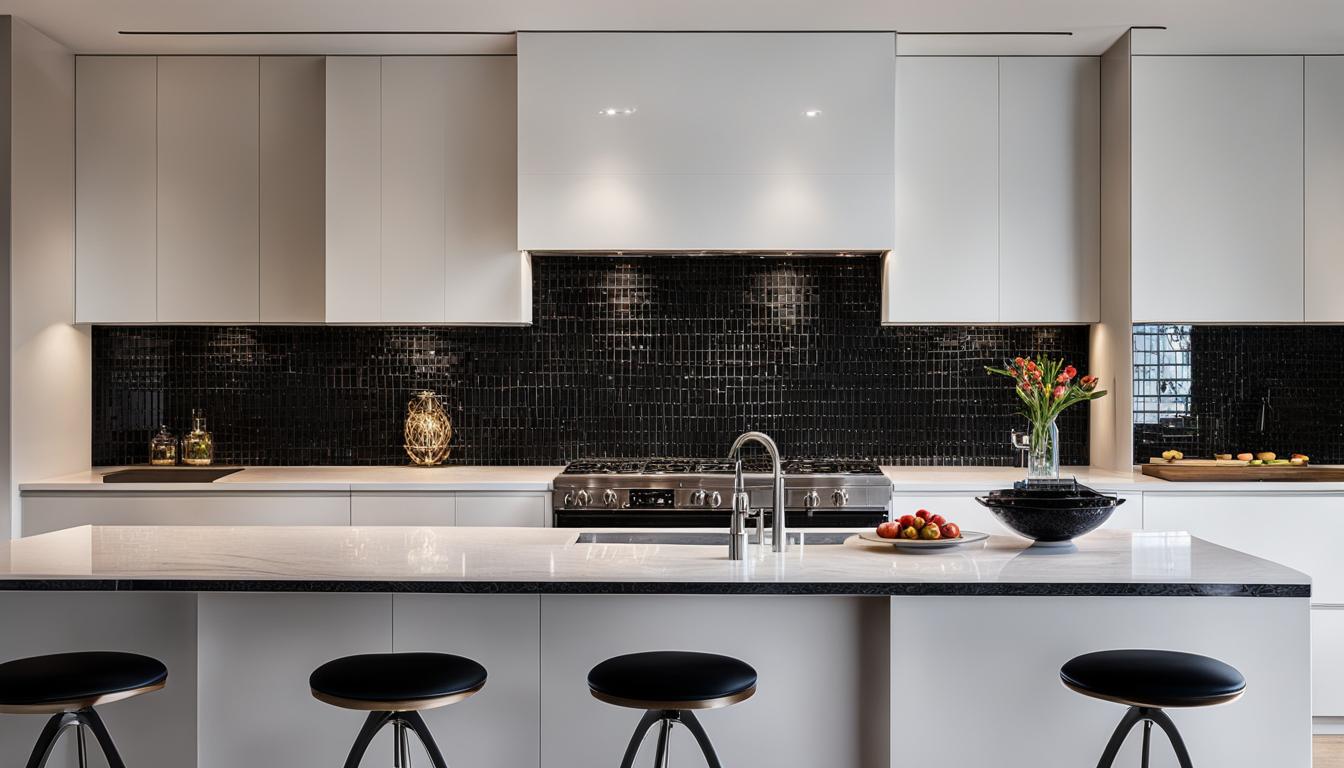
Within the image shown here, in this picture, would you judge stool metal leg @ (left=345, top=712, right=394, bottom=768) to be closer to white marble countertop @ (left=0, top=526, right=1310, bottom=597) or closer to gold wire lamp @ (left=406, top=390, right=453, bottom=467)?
white marble countertop @ (left=0, top=526, right=1310, bottom=597)

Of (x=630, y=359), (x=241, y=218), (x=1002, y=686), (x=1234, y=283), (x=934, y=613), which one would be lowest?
(x=1002, y=686)

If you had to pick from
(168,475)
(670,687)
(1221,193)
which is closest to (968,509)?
(1221,193)

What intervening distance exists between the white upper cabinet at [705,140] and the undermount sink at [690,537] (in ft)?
5.28

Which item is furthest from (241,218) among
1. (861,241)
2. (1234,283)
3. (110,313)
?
(1234,283)

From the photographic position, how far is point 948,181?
4344 mm

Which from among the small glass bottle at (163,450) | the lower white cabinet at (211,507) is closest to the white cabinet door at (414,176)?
the lower white cabinet at (211,507)

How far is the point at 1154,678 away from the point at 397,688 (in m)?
1.54

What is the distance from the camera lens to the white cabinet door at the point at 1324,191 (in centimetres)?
423

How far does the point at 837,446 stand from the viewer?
4.77 metres

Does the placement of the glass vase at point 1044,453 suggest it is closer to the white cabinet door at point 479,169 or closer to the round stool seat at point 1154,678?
the round stool seat at point 1154,678

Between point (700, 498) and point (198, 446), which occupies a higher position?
point (198, 446)

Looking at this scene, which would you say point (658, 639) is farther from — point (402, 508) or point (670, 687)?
point (402, 508)

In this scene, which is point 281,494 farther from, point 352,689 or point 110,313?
point 352,689

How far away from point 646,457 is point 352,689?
2.77m
